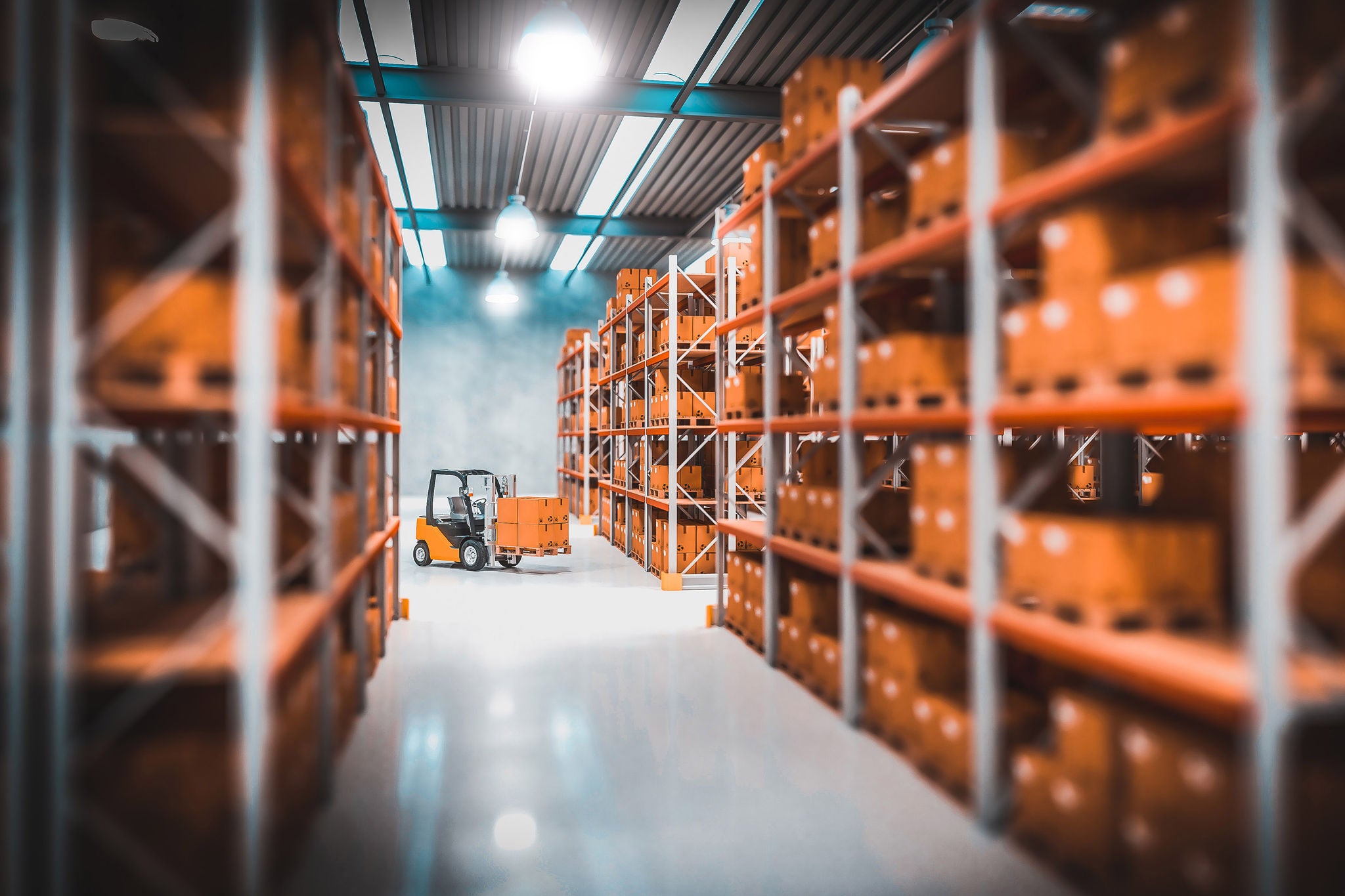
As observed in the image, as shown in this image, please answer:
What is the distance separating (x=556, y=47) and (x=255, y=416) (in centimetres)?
498

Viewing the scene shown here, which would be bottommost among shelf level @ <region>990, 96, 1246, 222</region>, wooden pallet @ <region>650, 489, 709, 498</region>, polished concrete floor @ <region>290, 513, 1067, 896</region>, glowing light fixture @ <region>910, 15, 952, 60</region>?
polished concrete floor @ <region>290, 513, 1067, 896</region>

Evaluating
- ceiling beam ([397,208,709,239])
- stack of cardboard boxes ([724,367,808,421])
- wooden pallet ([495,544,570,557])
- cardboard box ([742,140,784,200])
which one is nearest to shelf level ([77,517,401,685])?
stack of cardboard boxes ([724,367,808,421])

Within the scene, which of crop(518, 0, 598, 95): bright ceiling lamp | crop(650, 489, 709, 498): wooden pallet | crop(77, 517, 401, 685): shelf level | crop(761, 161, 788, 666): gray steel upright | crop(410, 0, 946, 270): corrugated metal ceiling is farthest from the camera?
crop(650, 489, 709, 498): wooden pallet

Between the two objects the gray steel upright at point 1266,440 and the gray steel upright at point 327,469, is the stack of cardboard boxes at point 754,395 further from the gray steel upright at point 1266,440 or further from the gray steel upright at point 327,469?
the gray steel upright at point 1266,440

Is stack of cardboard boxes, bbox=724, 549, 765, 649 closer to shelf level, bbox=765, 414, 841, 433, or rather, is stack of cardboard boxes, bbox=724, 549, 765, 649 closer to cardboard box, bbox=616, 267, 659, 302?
shelf level, bbox=765, 414, 841, 433

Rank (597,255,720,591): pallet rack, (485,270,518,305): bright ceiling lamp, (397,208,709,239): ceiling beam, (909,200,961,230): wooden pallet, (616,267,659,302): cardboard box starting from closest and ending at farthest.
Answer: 1. (909,200,961,230): wooden pallet
2. (597,255,720,591): pallet rack
3. (616,267,659,302): cardboard box
4. (485,270,518,305): bright ceiling lamp
5. (397,208,709,239): ceiling beam

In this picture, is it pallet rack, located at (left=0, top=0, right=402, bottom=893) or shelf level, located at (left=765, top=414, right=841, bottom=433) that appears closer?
pallet rack, located at (left=0, top=0, right=402, bottom=893)

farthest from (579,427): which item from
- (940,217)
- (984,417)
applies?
(984,417)

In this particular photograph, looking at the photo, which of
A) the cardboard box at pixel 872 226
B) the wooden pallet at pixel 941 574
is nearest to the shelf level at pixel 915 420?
the wooden pallet at pixel 941 574

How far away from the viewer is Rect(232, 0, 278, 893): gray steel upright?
3.19 metres

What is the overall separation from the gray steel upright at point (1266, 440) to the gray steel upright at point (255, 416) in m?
3.56

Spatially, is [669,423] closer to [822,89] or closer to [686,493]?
[686,493]

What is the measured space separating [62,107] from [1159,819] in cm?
523

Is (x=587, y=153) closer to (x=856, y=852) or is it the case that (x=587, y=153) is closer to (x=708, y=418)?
(x=708, y=418)
